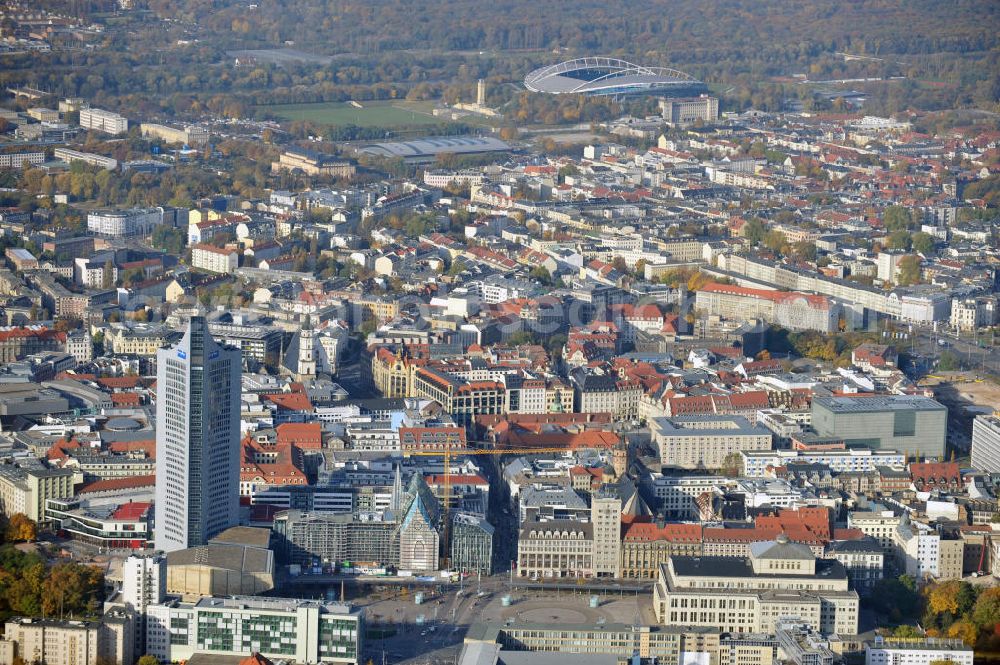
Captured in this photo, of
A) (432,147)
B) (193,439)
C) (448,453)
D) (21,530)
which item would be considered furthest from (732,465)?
(432,147)

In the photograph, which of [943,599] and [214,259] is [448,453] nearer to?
[943,599]

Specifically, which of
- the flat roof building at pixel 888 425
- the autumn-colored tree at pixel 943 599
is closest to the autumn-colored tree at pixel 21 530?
the autumn-colored tree at pixel 943 599

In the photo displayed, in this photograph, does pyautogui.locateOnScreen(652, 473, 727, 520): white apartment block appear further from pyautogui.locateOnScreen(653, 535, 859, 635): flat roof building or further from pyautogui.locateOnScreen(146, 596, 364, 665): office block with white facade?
pyautogui.locateOnScreen(146, 596, 364, 665): office block with white facade

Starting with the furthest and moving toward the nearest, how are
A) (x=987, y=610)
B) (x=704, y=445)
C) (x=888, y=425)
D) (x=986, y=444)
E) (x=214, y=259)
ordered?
1. (x=214, y=259)
2. (x=888, y=425)
3. (x=986, y=444)
4. (x=704, y=445)
5. (x=987, y=610)

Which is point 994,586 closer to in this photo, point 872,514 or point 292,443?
point 872,514

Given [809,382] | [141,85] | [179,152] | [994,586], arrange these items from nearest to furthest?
[994,586] → [809,382] → [179,152] → [141,85]

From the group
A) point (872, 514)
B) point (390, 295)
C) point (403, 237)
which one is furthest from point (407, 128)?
point (872, 514)
